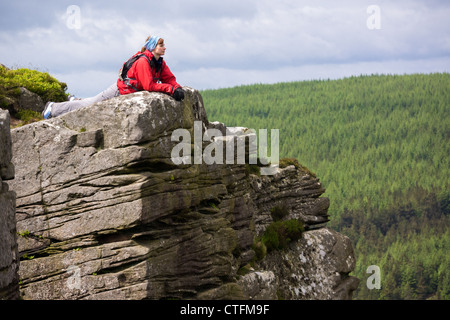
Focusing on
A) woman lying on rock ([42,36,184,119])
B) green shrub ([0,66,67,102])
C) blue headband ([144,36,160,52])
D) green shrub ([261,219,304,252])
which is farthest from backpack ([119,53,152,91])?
green shrub ([261,219,304,252])

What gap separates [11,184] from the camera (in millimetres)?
20406

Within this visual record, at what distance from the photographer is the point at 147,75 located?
21.0 meters

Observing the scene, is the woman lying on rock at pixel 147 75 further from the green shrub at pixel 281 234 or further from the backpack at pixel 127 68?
the green shrub at pixel 281 234

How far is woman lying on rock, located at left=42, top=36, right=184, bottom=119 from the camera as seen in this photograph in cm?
2106

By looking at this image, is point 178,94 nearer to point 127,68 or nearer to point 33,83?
point 127,68

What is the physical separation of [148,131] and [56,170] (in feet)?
10.6

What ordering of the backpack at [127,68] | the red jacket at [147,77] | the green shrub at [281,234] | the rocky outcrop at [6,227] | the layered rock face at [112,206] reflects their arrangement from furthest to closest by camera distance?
1. the green shrub at [281,234]
2. the backpack at [127,68]
3. the red jacket at [147,77]
4. the layered rock face at [112,206]
5. the rocky outcrop at [6,227]

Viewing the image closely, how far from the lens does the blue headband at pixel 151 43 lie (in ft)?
69.2

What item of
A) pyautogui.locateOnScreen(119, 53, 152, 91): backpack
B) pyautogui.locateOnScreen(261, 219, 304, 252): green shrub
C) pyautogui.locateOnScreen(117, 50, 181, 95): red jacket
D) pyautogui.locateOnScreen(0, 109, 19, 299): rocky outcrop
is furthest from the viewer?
pyautogui.locateOnScreen(261, 219, 304, 252): green shrub

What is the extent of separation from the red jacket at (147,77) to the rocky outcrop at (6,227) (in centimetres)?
753

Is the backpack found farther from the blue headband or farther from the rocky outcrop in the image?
the rocky outcrop

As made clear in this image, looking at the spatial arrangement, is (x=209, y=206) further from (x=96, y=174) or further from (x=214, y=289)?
(x=96, y=174)

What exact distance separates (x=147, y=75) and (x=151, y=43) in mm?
1097

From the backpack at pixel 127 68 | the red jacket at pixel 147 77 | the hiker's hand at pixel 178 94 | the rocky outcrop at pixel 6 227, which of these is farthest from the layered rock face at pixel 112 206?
the rocky outcrop at pixel 6 227
